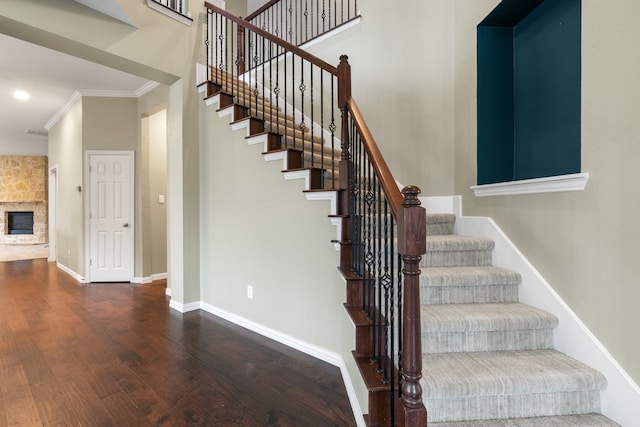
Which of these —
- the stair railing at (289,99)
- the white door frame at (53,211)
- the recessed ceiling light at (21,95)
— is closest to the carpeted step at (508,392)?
the stair railing at (289,99)

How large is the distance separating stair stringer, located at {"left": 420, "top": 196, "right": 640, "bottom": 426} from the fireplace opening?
41.2 ft

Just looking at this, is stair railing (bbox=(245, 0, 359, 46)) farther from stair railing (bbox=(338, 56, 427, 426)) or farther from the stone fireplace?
the stone fireplace

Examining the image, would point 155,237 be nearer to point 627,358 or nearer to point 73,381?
point 73,381

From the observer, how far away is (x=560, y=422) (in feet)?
4.52

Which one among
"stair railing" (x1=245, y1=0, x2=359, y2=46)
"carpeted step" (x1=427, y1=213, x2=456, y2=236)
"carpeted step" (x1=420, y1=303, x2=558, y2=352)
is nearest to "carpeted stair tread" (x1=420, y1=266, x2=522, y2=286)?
"carpeted step" (x1=420, y1=303, x2=558, y2=352)

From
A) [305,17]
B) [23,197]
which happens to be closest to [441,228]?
[305,17]

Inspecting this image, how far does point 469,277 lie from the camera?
200cm

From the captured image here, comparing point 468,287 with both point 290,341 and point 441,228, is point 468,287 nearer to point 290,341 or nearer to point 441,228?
point 441,228

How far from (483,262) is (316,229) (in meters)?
1.31

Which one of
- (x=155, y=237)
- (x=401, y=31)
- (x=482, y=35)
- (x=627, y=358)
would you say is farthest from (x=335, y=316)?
(x=155, y=237)

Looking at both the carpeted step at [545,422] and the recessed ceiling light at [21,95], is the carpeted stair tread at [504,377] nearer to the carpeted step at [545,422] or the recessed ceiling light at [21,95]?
the carpeted step at [545,422]

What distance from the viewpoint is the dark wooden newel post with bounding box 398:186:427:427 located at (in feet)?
3.67

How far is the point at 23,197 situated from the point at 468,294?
469 inches

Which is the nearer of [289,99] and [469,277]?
[469,277]
